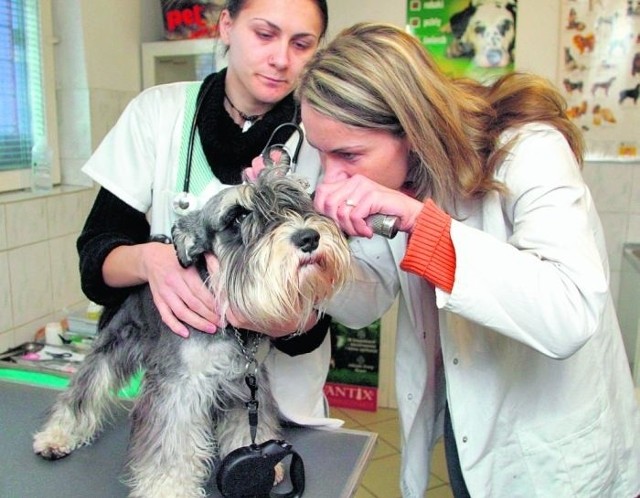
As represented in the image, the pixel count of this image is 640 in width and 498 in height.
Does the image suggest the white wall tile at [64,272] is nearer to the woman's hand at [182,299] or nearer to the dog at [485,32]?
the woman's hand at [182,299]

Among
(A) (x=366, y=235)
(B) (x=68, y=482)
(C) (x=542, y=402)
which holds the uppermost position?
(A) (x=366, y=235)

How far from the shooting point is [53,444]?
1.28 metres

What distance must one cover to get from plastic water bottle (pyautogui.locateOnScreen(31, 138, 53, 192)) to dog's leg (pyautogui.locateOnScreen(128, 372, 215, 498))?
1838mm

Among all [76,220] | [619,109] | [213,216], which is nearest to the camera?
[213,216]

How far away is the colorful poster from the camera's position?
11.8ft

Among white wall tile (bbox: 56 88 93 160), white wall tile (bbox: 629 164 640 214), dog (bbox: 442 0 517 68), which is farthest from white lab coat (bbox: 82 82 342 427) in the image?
white wall tile (bbox: 629 164 640 214)

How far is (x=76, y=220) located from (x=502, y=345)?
219cm

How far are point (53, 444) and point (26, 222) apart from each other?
147 cm

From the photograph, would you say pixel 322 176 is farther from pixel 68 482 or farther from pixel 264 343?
pixel 68 482

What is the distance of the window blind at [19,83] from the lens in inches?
101

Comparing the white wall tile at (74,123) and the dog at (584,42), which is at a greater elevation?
the dog at (584,42)

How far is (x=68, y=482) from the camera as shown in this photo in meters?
1.19

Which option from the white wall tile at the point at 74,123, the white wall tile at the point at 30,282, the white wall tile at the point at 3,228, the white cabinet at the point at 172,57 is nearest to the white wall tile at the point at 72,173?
the white wall tile at the point at 74,123

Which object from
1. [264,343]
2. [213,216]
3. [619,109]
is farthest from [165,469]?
[619,109]
